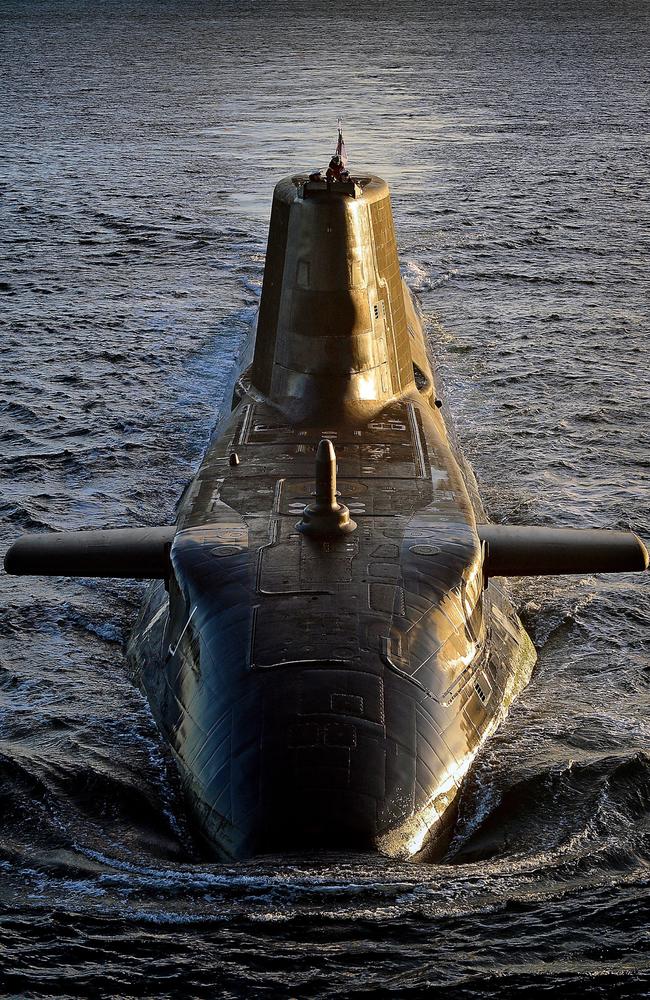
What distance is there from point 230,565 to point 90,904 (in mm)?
3918

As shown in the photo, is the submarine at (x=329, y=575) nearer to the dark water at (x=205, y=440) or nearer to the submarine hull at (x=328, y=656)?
the submarine hull at (x=328, y=656)

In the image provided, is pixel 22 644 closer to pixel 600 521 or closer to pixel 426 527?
pixel 426 527

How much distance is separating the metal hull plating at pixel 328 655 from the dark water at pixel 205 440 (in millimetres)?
432

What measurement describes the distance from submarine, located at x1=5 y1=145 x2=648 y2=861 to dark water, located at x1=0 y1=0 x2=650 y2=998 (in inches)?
20.1

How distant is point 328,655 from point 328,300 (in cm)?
647

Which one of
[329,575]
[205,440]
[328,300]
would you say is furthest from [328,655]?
[205,440]

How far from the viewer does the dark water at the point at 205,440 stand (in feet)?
26.7

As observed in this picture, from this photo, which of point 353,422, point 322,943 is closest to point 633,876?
point 322,943

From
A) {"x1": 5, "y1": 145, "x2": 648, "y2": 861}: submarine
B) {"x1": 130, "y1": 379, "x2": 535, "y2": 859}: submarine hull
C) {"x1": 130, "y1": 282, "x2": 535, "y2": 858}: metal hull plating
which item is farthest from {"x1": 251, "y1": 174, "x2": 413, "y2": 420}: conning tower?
{"x1": 130, "y1": 379, "x2": 535, "y2": 859}: submarine hull

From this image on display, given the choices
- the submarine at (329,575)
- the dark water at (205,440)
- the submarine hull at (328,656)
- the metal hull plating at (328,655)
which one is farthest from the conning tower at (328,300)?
the dark water at (205,440)

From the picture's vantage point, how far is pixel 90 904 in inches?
337

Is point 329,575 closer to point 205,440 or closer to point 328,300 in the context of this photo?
point 328,300

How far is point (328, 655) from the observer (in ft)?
33.3

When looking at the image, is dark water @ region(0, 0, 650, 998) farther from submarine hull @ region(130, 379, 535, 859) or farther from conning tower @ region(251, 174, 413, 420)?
conning tower @ region(251, 174, 413, 420)
